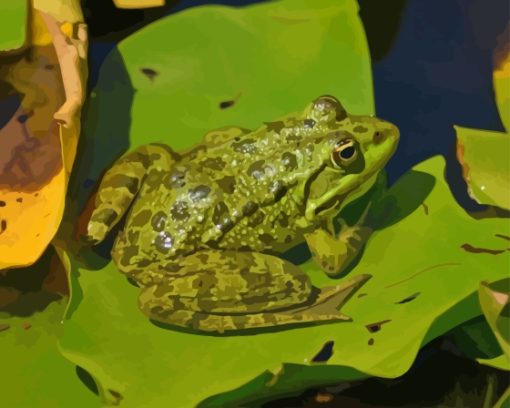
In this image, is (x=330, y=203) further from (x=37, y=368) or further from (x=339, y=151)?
(x=37, y=368)

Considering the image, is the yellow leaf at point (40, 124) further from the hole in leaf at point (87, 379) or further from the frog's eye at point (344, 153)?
the frog's eye at point (344, 153)

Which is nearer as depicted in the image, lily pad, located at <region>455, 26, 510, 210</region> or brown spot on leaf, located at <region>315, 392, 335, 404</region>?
brown spot on leaf, located at <region>315, 392, 335, 404</region>

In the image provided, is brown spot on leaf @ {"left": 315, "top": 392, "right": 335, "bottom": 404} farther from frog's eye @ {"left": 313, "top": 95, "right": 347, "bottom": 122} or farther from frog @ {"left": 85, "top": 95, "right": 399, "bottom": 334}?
frog's eye @ {"left": 313, "top": 95, "right": 347, "bottom": 122}

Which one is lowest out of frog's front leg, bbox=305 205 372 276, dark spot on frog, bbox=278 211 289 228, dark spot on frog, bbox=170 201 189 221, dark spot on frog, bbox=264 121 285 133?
frog's front leg, bbox=305 205 372 276

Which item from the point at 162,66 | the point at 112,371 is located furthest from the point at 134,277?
the point at 162,66

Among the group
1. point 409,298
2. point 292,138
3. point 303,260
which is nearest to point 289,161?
point 292,138

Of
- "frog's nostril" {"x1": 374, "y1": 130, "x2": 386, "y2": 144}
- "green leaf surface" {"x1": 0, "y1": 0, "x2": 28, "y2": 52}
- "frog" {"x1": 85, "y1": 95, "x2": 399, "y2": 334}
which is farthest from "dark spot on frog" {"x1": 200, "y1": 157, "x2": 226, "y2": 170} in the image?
"green leaf surface" {"x1": 0, "y1": 0, "x2": 28, "y2": 52}

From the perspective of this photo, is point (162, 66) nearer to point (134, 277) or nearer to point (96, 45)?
point (96, 45)

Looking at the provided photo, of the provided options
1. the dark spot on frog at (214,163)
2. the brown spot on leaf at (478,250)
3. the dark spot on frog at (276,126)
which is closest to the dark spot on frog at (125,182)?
the dark spot on frog at (214,163)
